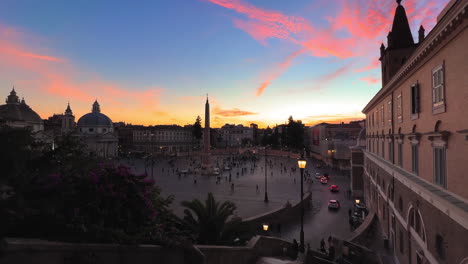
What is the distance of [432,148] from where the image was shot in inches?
378

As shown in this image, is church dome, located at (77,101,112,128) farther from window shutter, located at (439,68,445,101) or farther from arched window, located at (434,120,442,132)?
window shutter, located at (439,68,445,101)

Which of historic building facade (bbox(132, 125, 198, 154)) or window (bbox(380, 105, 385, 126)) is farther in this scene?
historic building facade (bbox(132, 125, 198, 154))

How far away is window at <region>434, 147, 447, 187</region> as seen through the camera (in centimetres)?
869

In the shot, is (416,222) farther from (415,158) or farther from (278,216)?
(278,216)

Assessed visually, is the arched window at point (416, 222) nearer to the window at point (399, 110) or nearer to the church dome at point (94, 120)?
the window at point (399, 110)

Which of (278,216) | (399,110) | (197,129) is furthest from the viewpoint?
(197,129)

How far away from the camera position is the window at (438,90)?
847cm

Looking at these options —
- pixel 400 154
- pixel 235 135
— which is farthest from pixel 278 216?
pixel 235 135

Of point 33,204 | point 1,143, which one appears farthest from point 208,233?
point 1,143

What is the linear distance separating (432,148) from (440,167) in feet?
2.65

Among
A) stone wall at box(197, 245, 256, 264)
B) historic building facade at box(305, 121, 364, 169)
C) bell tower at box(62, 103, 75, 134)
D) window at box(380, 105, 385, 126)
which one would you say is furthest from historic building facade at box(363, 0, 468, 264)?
bell tower at box(62, 103, 75, 134)

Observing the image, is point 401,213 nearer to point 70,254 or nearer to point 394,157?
point 394,157

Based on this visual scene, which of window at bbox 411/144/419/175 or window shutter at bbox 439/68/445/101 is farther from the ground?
window shutter at bbox 439/68/445/101

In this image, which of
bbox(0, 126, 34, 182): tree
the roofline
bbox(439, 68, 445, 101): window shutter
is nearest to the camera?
bbox(0, 126, 34, 182): tree
